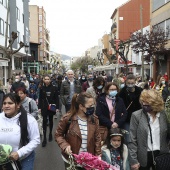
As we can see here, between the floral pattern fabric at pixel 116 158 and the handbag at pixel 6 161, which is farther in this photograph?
the floral pattern fabric at pixel 116 158

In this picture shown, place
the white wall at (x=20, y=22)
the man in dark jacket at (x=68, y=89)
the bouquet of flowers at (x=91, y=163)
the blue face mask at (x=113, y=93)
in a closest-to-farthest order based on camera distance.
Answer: the bouquet of flowers at (x=91, y=163), the blue face mask at (x=113, y=93), the man in dark jacket at (x=68, y=89), the white wall at (x=20, y=22)

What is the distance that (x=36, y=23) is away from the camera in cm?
8506

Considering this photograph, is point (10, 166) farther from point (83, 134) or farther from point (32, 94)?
point (32, 94)

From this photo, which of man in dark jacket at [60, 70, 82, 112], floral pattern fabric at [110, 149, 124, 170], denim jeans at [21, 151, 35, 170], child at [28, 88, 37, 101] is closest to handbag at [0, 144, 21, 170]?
denim jeans at [21, 151, 35, 170]

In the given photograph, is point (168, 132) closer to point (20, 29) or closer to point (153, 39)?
point (153, 39)

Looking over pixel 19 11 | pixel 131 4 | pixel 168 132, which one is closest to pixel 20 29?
pixel 19 11

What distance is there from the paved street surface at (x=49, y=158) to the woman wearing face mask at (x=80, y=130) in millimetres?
2528

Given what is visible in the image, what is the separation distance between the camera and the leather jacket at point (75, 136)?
3.61 metres

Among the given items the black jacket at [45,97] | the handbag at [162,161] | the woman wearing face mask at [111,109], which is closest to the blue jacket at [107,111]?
the woman wearing face mask at [111,109]

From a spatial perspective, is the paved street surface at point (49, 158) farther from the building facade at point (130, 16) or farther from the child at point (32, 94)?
the building facade at point (130, 16)

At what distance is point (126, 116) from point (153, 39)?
16.9 metres

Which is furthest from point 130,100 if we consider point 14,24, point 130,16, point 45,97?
point 130,16

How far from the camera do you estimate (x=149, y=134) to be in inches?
144

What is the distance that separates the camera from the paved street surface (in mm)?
6055
